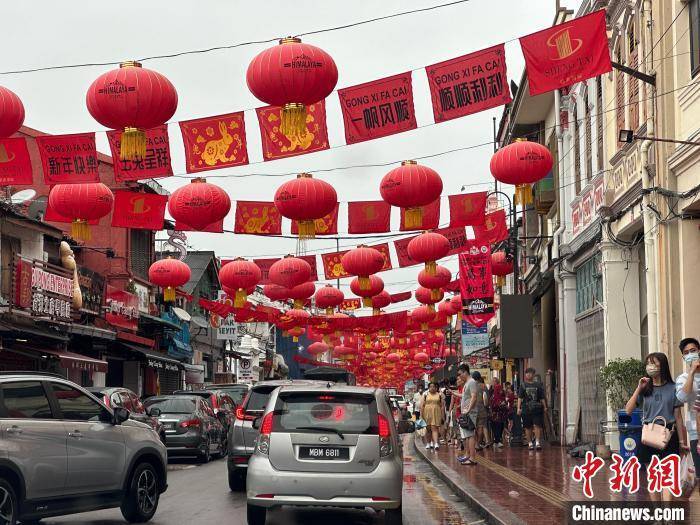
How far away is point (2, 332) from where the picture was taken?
2820 cm

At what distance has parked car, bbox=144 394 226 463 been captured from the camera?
2412cm

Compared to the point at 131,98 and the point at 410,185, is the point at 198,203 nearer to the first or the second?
the point at 410,185

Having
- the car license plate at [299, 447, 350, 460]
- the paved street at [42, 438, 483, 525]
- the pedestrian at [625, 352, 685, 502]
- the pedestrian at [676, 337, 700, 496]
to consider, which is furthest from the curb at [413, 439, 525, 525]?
the pedestrian at [676, 337, 700, 496]

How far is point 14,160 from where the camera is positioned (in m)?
18.4

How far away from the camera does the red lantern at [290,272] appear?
25.3 metres

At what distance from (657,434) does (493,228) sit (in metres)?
16.0

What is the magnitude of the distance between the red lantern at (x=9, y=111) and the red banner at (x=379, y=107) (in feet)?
15.6

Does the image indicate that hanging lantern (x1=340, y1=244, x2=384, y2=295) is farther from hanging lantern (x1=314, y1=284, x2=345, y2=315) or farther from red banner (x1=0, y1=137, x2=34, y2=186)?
red banner (x1=0, y1=137, x2=34, y2=186)

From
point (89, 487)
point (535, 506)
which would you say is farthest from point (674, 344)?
point (89, 487)

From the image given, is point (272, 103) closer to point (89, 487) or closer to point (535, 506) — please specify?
point (89, 487)

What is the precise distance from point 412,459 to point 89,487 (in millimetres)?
17038

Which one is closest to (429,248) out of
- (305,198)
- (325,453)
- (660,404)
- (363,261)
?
(363,261)

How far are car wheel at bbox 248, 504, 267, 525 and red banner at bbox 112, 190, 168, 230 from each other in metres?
10.4

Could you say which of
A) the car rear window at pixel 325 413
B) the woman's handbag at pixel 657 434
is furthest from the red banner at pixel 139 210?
the woman's handbag at pixel 657 434
